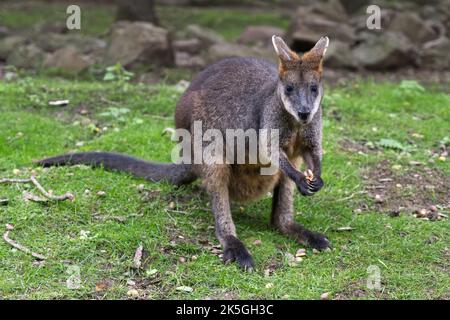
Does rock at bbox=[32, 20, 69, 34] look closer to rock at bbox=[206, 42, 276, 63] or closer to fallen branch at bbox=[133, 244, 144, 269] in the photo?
rock at bbox=[206, 42, 276, 63]

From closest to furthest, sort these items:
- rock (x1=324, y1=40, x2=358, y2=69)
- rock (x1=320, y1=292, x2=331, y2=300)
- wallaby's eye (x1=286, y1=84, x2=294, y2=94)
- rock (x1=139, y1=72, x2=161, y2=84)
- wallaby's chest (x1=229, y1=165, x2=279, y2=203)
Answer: rock (x1=320, y1=292, x2=331, y2=300)
wallaby's eye (x1=286, y1=84, x2=294, y2=94)
wallaby's chest (x1=229, y1=165, x2=279, y2=203)
rock (x1=139, y1=72, x2=161, y2=84)
rock (x1=324, y1=40, x2=358, y2=69)

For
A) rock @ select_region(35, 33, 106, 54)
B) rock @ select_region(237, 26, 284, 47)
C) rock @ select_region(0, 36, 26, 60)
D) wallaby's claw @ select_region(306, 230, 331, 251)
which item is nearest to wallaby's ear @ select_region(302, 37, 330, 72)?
wallaby's claw @ select_region(306, 230, 331, 251)

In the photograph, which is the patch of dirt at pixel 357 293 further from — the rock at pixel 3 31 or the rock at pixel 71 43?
the rock at pixel 3 31

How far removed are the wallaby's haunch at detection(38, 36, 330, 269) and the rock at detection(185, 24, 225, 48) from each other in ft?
14.3

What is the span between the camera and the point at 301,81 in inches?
164

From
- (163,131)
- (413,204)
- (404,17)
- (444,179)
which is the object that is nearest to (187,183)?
(163,131)

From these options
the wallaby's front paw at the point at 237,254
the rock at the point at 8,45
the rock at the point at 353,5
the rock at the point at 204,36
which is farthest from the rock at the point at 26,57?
the rock at the point at 353,5

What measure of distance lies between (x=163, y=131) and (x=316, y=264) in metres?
2.33

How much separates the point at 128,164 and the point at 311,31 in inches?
173

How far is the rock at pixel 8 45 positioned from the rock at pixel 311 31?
10.5 ft

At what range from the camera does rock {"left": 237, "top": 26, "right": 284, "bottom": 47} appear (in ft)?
32.8

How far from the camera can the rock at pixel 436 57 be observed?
911 centimetres

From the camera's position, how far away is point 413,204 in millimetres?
5250

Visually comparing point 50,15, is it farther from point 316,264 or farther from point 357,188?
point 316,264
